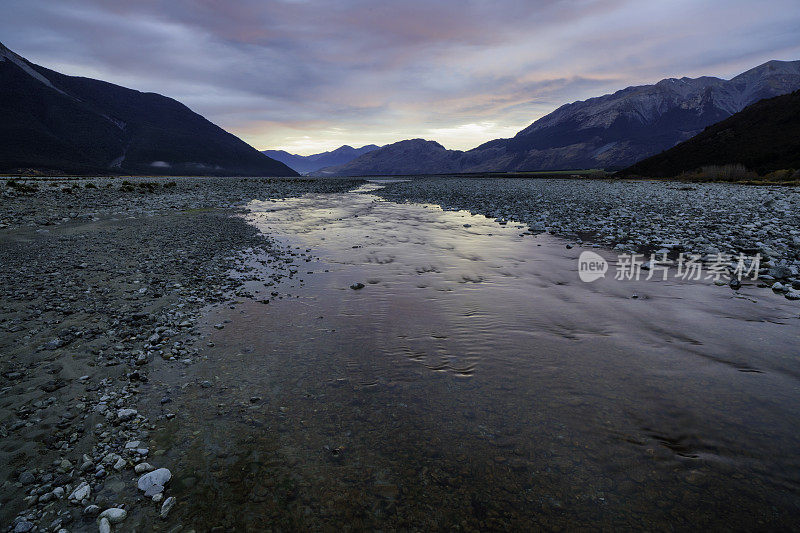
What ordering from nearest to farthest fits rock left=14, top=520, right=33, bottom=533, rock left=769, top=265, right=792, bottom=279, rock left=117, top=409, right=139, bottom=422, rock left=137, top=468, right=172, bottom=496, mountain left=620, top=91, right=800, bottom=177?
1. rock left=14, top=520, right=33, bottom=533
2. rock left=137, top=468, right=172, bottom=496
3. rock left=117, top=409, right=139, bottom=422
4. rock left=769, top=265, right=792, bottom=279
5. mountain left=620, top=91, right=800, bottom=177

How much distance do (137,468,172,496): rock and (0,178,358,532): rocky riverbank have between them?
0.01 meters

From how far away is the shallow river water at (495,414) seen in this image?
352 centimetres

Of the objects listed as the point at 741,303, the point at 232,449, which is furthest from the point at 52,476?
the point at 741,303

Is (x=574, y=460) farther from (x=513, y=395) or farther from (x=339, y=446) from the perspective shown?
(x=339, y=446)

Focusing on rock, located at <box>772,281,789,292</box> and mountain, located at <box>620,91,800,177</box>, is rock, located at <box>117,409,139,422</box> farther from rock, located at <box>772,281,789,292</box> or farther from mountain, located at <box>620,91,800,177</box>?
mountain, located at <box>620,91,800,177</box>

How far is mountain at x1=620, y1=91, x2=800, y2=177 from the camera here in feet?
168

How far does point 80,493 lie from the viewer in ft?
11.6

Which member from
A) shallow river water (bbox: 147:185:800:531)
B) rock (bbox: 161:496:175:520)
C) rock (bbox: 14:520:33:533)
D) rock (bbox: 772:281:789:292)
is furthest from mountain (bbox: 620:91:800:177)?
rock (bbox: 14:520:33:533)

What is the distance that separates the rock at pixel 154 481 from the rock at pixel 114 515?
277 millimetres

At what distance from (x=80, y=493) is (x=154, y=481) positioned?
0.65m

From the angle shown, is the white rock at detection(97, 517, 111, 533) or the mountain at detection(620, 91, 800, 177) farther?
the mountain at detection(620, 91, 800, 177)

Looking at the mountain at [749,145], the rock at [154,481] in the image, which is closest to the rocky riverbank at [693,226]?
the rock at [154,481]

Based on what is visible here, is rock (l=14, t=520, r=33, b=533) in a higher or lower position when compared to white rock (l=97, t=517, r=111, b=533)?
higher

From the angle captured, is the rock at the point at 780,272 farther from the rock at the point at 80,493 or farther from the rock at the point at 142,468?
the rock at the point at 80,493
